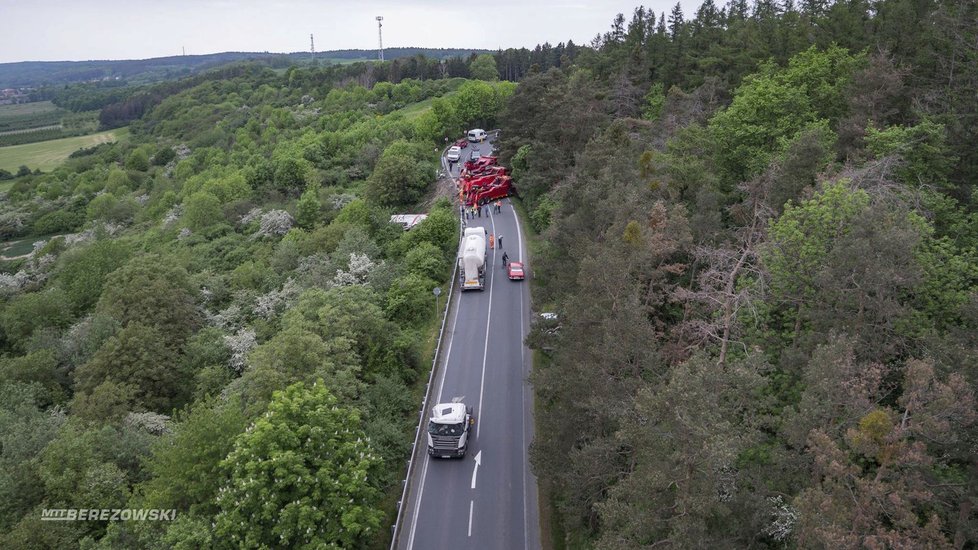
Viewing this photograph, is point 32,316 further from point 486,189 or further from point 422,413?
point 486,189

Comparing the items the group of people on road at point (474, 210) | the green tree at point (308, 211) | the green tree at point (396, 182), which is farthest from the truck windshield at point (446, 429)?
the green tree at point (308, 211)

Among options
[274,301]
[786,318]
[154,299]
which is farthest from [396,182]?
[786,318]

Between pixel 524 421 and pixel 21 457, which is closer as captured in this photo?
pixel 21 457

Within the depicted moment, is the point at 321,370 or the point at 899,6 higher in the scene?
the point at 899,6

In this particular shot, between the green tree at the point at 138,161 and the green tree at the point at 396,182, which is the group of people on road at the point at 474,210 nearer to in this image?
the green tree at the point at 396,182

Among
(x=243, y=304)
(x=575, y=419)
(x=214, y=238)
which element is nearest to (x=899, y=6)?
(x=575, y=419)

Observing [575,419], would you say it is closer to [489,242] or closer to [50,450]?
[50,450]
